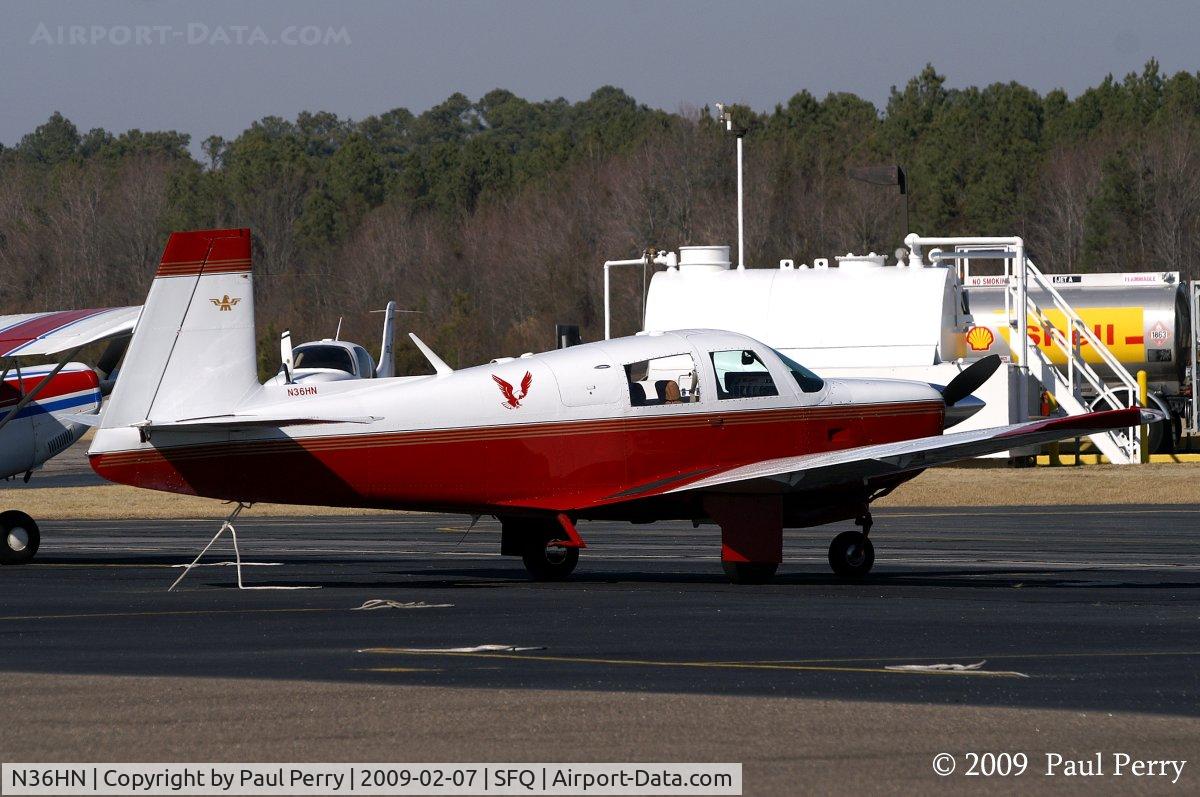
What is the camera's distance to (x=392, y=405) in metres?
14.3

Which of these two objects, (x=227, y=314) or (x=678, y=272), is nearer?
(x=227, y=314)

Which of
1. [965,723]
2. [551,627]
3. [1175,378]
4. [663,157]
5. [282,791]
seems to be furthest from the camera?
[663,157]

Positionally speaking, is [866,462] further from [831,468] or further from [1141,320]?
[1141,320]

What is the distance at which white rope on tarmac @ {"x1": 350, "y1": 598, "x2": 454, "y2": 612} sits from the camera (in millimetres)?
13086

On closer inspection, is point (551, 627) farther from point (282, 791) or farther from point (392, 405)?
point (282, 791)

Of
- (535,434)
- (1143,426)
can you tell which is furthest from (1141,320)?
(535,434)

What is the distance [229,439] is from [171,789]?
24.4 feet

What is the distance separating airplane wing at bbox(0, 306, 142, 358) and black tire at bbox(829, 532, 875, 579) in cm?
734

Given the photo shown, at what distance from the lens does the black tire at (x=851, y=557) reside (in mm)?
15117

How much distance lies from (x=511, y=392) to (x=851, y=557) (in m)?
3.39

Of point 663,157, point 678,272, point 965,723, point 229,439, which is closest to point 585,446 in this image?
point 229,439

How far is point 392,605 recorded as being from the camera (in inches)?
521

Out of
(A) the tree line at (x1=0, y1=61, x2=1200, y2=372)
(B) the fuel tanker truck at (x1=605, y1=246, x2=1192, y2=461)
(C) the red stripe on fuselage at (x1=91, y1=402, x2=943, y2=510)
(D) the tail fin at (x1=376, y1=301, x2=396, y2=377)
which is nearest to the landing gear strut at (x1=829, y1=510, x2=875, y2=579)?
(C) the red stripe on fuselage at (x1=91, y1=402, x2=943, y2=510)

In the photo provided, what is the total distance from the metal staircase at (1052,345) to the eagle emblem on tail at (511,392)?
56.9 ft
